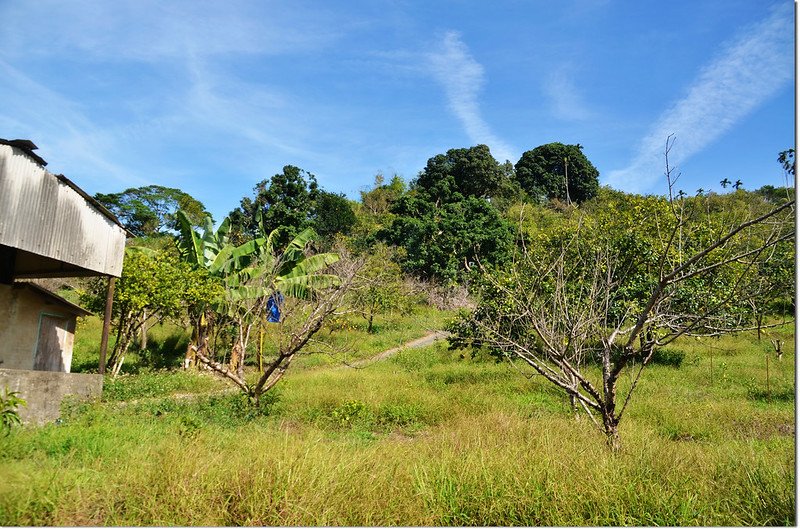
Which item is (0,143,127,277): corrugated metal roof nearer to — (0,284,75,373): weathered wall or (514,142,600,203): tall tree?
(0,284,75,373): weathered wall

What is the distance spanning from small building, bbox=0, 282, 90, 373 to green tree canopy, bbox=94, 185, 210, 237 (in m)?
25.7

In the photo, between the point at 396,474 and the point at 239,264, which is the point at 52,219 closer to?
the point at 239,264

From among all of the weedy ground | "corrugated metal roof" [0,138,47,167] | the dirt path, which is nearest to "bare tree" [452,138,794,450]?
the weedy ground

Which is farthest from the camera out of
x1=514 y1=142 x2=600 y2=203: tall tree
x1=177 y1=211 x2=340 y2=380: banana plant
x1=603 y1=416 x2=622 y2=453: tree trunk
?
x1=514 y1=142 x2=600 y2=203: tall tree

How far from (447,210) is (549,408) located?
22.8 metres

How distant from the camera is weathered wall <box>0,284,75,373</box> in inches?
486

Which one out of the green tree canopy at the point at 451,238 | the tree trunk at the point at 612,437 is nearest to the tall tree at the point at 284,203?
the green tree canopy at the point at 451,238

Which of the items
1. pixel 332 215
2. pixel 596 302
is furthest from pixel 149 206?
pixel 596 302

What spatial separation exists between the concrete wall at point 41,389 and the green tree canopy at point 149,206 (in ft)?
101

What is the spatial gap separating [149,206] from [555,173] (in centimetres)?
3433

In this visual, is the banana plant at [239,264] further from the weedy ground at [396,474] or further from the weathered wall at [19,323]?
the weedy ground at [396,474]

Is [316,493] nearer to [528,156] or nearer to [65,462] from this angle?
[65,462]

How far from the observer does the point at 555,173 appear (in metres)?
45.6

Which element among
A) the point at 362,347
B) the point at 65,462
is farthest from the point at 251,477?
the point at 362,347
